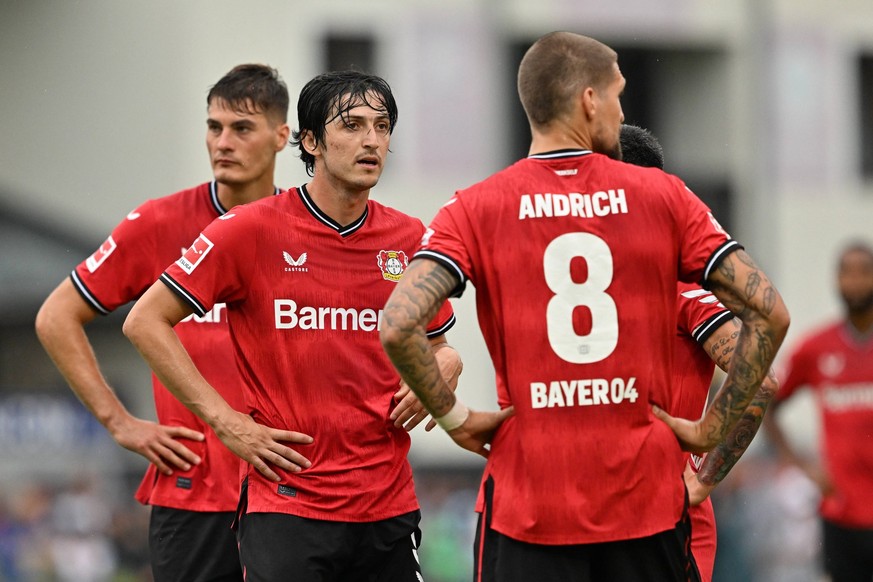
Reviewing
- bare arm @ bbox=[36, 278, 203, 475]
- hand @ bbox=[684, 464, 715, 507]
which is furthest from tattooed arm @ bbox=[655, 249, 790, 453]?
bare arm @ bbox=[36, 278, 203, 475]

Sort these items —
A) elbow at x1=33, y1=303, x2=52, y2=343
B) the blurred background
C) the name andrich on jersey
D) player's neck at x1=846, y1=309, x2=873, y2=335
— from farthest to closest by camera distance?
1. the blurred background
2. player's neck at x1=846, y1=309, x2=873, y2=335
3. elbow at x1=33, y1=303, x2=52, y2=343
4. the name andrich on jersey

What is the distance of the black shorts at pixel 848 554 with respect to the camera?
9.95m

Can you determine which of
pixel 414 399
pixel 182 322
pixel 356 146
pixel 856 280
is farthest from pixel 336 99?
pixel 856 280

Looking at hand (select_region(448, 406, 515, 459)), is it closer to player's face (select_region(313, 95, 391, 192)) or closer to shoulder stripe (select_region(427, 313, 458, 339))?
shoulder stripe (select_region(427, 313, 458, 339))

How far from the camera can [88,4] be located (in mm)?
22703

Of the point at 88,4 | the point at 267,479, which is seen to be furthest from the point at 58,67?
the point at 267,479

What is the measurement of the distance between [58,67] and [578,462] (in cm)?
1925

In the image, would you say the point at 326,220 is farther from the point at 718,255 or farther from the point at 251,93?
the point at 718,255

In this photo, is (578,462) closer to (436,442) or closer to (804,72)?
(436,442)

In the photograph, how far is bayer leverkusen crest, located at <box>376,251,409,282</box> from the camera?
19.6 ft

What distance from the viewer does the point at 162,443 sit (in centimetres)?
664

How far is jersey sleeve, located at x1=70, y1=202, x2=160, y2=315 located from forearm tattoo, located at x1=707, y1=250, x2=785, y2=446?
2.84 meters

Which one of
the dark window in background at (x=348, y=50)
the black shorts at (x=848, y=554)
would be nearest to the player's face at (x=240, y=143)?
the black shorts at (x=848, y=554)

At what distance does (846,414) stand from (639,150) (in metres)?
4.60
